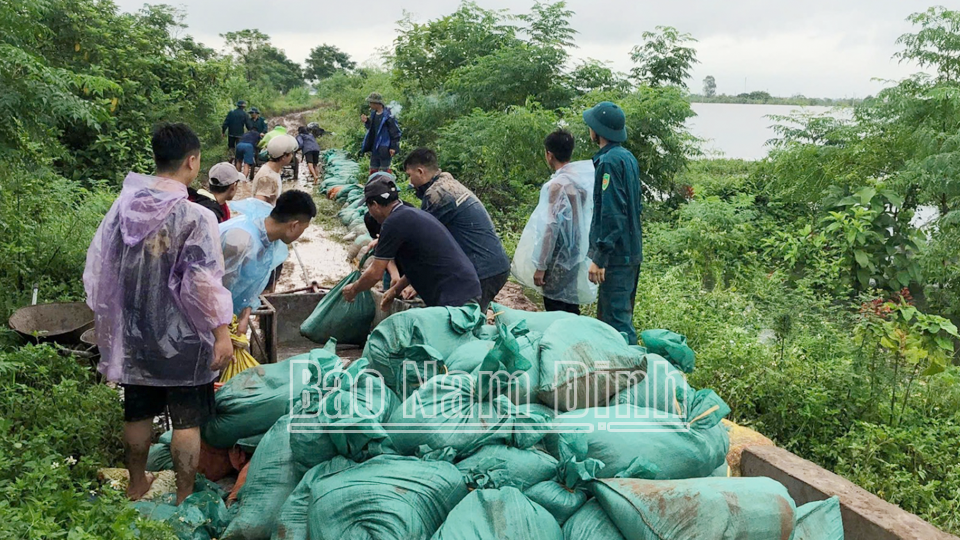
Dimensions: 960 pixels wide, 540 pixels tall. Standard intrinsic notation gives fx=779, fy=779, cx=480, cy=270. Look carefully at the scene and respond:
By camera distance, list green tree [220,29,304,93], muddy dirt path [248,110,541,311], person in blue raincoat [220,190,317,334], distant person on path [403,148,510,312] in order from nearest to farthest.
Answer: person in blue raincoat [220,190,317,334]
distant person on path [403,148,510,312]
muddy dirt path [248,110,541,311]
green tree [220,29,304,93]

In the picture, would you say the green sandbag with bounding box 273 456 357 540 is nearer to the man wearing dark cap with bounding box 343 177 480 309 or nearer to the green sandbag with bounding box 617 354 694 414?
the green sandbag with bounding box 617 354 694 414

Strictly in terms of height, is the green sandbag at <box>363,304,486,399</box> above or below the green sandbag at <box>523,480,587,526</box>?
above

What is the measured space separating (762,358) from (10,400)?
3415 mm

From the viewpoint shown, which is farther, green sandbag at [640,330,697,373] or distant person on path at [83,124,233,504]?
green sandbag at [640,330,697,373]

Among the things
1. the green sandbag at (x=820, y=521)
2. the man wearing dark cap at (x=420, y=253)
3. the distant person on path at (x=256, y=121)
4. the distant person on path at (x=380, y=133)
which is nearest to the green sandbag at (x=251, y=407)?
the man wearing dark cap at (x=420, y=253)

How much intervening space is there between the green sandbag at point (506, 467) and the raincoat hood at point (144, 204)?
1.29 m

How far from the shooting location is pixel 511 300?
5473 millimetres

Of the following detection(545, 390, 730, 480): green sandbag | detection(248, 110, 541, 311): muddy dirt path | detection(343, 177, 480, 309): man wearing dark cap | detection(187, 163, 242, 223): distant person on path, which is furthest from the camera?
detection(248, 110, 541, 311): muddy dirt path

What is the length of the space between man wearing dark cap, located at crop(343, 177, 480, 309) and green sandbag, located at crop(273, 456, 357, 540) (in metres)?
1.43

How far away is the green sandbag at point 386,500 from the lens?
2.12m

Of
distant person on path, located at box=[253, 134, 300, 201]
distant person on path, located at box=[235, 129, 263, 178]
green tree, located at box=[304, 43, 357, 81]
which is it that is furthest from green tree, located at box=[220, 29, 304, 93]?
distant person on path, located at box=[253, 134, 300, 201]

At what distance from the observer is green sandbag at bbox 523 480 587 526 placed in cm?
220

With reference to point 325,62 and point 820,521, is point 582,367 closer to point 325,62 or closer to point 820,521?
point 820,521

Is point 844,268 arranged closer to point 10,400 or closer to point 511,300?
point 511,300
